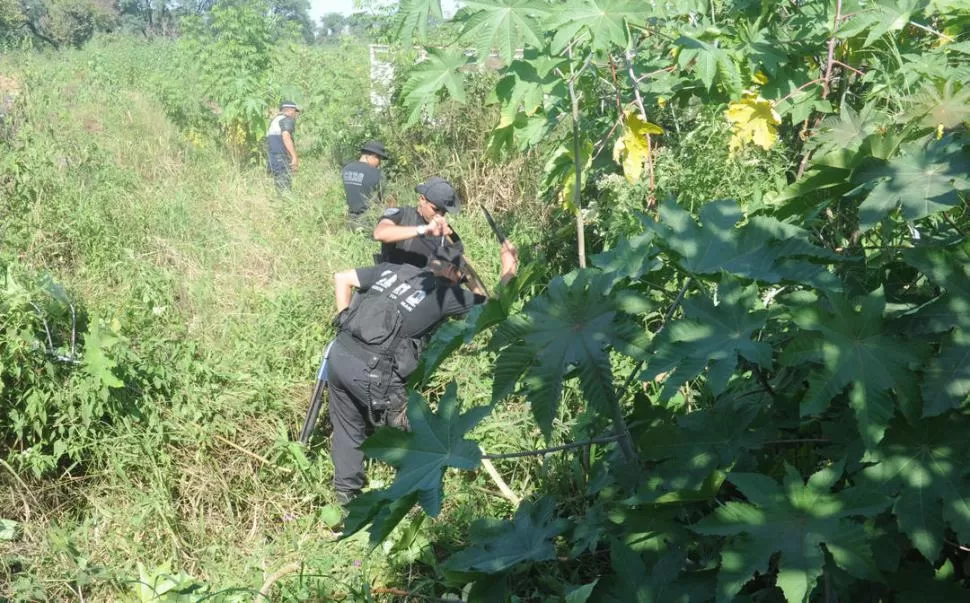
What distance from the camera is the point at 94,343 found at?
397cm

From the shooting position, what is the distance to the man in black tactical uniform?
4230 mm

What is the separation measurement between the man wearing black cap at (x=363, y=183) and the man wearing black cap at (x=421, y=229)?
2448 millimetres

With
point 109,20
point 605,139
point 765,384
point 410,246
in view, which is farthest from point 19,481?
point 109,20

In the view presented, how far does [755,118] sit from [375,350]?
80.2 inches

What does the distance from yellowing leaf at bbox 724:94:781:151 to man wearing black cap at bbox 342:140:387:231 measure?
4.33 meters

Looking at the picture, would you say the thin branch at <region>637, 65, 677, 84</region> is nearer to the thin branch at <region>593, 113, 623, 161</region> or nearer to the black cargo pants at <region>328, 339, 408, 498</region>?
the thin branch at <region>593, 113, 623, 161</region>

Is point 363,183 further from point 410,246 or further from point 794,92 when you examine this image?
point 794,92

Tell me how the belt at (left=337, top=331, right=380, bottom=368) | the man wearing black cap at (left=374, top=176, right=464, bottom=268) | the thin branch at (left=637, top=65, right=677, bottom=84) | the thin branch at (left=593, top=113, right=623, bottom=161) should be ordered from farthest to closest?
the man wearing black cap at (left=374, top=176, right=464, bottom=268)
the belt at (left=337, top=331, right=380, bottom=368)
the thin branch at (left=593, top=113, right=623, bottom=161)
the thin branch at (left=637, top=65, right=677, bottom=84)

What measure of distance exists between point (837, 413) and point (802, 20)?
235cm

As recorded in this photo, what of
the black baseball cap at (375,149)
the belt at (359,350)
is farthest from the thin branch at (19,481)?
the black baseball cap at (375,149)

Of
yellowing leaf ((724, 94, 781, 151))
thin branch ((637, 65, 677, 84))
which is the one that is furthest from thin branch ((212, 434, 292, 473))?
yellowing leaf ((724, 94, 781, 151))

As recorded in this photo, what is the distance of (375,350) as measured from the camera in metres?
4.23

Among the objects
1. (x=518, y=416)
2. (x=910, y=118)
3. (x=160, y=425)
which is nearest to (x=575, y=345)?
(x=910, y=118)

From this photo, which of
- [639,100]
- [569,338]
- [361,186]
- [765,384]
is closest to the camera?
[569,338]
